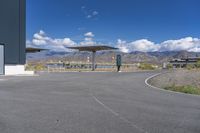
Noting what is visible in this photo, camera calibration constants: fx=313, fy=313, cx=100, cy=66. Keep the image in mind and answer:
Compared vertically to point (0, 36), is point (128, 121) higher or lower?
lower

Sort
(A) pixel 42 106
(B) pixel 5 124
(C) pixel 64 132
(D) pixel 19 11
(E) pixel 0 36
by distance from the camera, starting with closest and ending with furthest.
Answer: (C) pixel 64 132, (B) pixel 5 124, (A) pixel 42 106, (E) pixel 0 36, (D) pixel 19 11

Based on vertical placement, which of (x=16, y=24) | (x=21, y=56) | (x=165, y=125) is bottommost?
(x=165, y=125)

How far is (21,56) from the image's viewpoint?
34.6m

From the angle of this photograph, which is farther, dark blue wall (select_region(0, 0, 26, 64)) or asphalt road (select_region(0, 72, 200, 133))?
dark blue wall (select_region(0, 0, 26, 64))

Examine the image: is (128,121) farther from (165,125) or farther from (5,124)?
(5,124)

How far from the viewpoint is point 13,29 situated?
33344mm

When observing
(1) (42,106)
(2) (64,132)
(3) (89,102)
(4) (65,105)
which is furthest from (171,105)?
(2) (64,132)

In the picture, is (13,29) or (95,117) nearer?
(95,117)

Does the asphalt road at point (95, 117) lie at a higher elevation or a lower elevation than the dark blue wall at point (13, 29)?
lower

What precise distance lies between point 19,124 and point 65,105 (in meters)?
3.47

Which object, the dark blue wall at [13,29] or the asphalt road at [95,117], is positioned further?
the dark blue wall at [13,29]

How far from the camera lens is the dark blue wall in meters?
32.3

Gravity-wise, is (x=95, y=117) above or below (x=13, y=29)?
below

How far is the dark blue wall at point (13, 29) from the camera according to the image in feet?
106
